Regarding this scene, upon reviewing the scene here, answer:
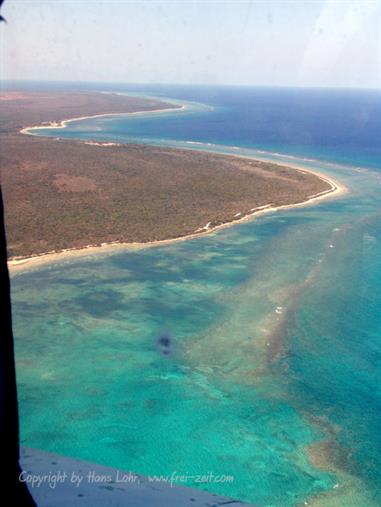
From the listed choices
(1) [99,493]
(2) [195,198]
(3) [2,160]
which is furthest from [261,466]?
(3) [2,160]

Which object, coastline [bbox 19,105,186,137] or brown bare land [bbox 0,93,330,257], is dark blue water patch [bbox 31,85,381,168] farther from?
brown bare land [bbox 0,93,330,257]

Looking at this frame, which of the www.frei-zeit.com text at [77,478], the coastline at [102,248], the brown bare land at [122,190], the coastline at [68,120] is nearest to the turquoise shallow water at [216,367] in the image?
the coastline at [102,248]

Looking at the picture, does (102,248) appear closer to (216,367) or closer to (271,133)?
(216,367)

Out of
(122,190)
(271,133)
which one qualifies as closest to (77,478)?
(122,190)

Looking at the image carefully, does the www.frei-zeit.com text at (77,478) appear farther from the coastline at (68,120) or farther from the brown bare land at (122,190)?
the coastline at (68,120)

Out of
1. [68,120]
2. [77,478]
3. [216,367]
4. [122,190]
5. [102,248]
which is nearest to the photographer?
[77,478]

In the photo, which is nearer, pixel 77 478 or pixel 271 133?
pixel 77 478

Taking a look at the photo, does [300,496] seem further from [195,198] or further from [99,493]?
[195,198]
